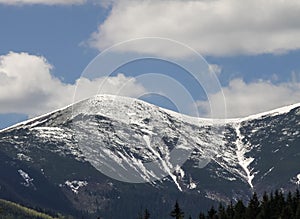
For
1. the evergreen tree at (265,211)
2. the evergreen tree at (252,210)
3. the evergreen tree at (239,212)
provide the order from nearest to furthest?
the evergreen tree at (265,211)
the evergreen tree at (252,210)
the evergreen tree at (239,212)

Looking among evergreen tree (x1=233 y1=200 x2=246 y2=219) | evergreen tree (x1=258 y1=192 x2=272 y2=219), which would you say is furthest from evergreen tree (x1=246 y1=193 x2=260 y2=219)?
evergreen tree (x1=258 y1=192 x2=272 y2=219)

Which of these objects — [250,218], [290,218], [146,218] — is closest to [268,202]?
[250,218]

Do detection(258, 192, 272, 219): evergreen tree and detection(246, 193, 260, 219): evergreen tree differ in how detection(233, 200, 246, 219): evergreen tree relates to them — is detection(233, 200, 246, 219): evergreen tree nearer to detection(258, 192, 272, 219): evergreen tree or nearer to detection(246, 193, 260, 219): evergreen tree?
detection(246, 193, 260, 219): evergreen tree

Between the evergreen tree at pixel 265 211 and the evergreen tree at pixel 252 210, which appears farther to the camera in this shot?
the evergreen tree at pixel 252 210

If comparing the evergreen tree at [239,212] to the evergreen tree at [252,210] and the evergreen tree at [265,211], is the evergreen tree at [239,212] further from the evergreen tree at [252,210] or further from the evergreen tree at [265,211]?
the evergreen tree at [265,211]

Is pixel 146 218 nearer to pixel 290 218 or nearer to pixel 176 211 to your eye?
pixel 176 211

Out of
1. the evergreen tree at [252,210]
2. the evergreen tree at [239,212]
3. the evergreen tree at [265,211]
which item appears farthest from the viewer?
the evergreen tree at [239,212]

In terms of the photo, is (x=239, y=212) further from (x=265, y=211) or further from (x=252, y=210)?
(x=265, y=211)

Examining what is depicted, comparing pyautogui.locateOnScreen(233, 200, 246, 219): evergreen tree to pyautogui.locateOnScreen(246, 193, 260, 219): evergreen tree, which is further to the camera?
pyautogui.locateOnScreen(233, 200, 246, 219): evergreen tree

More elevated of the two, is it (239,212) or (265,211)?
(239,212)

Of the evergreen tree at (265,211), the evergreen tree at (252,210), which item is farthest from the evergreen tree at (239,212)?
the evergreen tree at (265,211)

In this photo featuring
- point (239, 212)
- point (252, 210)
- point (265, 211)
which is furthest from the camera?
point (239, 212)

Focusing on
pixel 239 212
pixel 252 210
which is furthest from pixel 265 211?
pixel 239 212

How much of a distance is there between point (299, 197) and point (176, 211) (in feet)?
165
